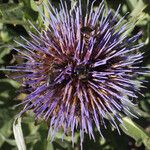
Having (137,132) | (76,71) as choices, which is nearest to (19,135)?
(76,71)

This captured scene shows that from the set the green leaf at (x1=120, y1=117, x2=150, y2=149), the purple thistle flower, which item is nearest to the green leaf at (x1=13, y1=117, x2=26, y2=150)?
the purple thistle flower

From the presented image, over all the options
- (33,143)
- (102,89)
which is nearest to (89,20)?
(102,89)

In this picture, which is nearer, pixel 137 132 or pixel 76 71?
pixel 76 71

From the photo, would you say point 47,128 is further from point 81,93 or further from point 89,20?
point 89,20

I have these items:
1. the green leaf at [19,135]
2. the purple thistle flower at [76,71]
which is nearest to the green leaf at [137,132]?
the purple thistle flower at [76,71]

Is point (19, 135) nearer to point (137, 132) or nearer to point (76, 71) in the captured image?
point (76, 71)

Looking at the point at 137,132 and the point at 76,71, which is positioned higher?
the point at 76,71

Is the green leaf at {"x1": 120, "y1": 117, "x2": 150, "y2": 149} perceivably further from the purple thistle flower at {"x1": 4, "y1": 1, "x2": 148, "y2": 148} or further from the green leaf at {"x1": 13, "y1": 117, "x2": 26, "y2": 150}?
the green leaf at {"x1": 13, "y1": 117, "x2": 26, "y2": 150}

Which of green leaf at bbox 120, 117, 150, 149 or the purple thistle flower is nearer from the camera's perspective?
the purple thistle flower
